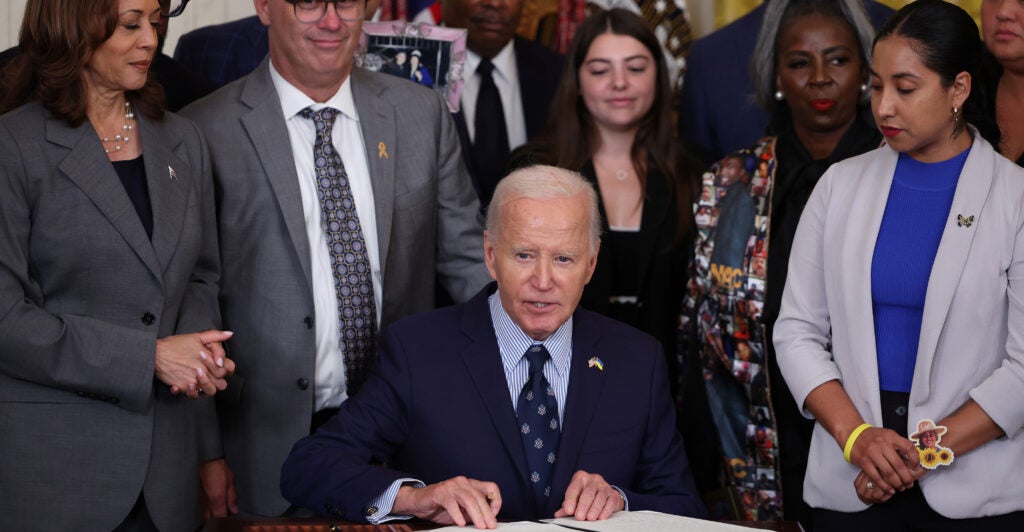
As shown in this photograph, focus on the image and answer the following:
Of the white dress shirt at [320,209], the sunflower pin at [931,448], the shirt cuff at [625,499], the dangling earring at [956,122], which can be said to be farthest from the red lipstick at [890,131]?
the white dress shirt at [320,209]

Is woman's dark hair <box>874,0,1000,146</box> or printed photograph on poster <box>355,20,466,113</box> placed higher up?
woman's dark hair <box>874,0,1000,146</box>

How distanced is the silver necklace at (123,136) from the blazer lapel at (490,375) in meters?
0.83

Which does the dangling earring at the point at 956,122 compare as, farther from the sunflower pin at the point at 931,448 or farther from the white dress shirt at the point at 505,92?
the white dress shirt at the point at 505,92

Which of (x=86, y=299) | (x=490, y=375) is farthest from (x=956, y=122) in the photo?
(x=86, y=299)

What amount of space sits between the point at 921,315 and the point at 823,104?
1054 mm

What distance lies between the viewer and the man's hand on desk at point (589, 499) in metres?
2.36

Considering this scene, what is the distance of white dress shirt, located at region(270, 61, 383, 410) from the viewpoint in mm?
3195

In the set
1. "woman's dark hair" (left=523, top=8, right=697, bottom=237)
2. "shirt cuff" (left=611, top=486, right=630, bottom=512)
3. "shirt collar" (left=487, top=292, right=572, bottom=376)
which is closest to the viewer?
"shirt cuff" (left=611, top=486, right=630, bottom=512)

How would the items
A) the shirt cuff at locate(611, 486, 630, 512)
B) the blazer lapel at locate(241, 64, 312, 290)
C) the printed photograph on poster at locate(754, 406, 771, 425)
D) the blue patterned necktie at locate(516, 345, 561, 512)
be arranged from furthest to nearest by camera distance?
the printed photograph on poster at locate(754, 406, 771, 425)
the blazer lapel at locate(241, 64, 312, 290)
the blue patterned necktie at locate(516, 345, 561, 512)
the shirt cuff at locate(611, 486, 630, 512)

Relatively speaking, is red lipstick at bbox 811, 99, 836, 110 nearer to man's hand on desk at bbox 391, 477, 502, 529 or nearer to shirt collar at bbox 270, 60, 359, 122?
shirt collar at bbox 270, 60, 359, 122

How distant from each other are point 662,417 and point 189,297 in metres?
1.09

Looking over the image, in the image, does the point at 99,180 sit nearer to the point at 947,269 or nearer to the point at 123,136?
the point at 123,136

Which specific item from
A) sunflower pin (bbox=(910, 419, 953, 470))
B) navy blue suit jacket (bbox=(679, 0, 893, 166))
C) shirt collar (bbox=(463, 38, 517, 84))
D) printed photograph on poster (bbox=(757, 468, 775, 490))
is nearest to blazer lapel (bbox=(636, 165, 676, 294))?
navy blue suit jacket (bbox=(679, 0, 893, 166))

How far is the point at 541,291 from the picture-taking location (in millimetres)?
2678
